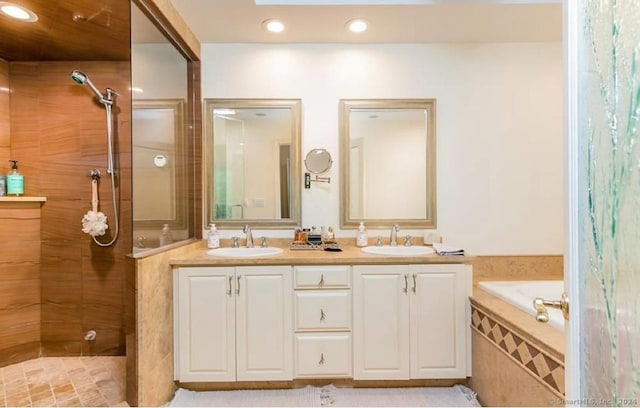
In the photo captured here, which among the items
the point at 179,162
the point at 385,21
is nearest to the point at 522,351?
the point at 385,21

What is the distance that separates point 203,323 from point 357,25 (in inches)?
90.8

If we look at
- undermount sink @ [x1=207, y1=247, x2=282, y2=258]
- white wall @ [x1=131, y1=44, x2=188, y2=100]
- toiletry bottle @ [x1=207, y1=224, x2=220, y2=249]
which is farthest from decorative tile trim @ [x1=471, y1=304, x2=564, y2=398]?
white wall @ [x1=131, y1=44, x2=188, y2=100]

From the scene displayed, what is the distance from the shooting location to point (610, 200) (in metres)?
0.76

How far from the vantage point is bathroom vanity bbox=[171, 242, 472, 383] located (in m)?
2.03

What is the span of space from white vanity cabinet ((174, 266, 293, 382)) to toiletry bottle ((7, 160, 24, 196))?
1.46 m

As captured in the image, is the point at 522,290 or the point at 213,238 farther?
the point at 213,238

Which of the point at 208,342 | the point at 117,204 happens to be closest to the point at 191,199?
the point at 117,204

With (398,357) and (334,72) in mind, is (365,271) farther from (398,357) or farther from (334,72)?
(334,72)

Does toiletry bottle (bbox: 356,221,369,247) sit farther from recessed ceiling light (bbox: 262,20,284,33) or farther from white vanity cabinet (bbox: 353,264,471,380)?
recessed ceiling light (bbox: 262,20,284,33)

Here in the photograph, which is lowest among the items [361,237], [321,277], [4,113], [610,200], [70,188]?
[321,277]

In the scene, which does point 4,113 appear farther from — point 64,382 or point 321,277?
point 321,277

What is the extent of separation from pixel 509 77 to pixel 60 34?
3286 mm

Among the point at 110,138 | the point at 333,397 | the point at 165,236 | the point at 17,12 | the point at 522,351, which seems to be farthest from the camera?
the point at 110,138

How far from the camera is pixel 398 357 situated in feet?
6.76
